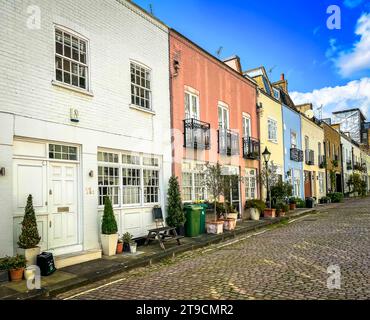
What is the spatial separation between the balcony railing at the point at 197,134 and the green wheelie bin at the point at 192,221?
242 centimetres

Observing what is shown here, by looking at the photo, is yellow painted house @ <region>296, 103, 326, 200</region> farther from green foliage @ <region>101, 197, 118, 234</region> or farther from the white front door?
the white front door

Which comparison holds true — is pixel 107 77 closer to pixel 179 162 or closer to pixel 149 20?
pixel 149 20

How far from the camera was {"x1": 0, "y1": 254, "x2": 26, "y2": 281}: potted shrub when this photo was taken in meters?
6.87

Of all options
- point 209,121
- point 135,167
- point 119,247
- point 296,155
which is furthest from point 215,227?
point 296,155

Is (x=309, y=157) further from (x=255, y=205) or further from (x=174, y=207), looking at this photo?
(x=174, y=207)

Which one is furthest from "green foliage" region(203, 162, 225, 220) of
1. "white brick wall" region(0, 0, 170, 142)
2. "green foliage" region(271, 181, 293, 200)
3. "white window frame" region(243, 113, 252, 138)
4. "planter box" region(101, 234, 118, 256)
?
"green foliage" region(271, 181, 293, 200)

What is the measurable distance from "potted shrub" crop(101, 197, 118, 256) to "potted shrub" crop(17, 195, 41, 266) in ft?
7.16

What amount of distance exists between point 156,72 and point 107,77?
8.29 feet

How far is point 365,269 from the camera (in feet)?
23.6

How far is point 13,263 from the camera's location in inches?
271

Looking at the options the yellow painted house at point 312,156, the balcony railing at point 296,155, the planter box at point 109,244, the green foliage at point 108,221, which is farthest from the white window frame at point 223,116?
the yellow painted house at point 312,156

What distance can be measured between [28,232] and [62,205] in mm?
1584

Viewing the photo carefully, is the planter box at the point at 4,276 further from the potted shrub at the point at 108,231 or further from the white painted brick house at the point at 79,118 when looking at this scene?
the potted shrub at the point at 108,231

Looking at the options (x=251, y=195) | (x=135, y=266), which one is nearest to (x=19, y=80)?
(x=135, y=266)
